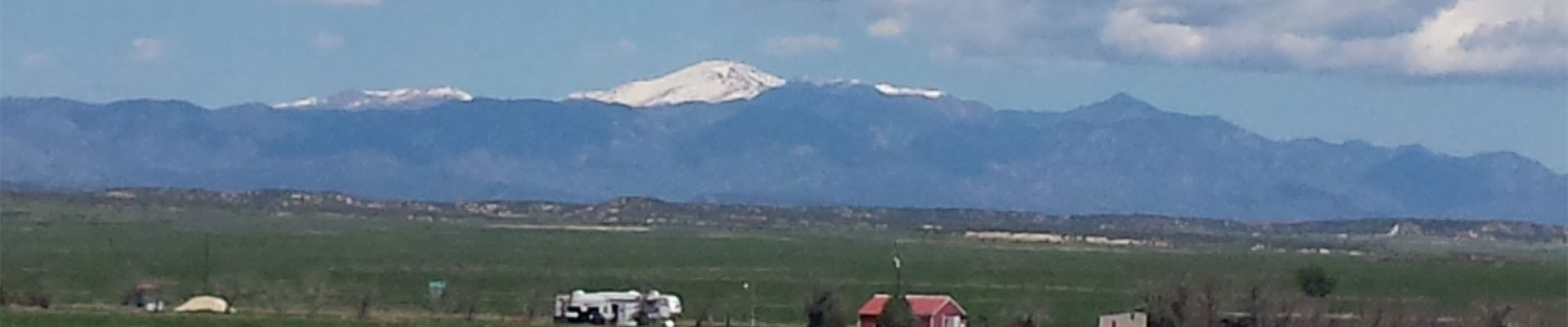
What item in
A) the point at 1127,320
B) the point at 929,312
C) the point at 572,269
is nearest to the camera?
the point at 929,312

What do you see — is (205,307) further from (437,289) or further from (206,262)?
(206,262)

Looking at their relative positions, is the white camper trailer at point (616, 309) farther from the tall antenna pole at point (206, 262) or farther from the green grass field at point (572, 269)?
the tall antenna pole at point (206, 262)

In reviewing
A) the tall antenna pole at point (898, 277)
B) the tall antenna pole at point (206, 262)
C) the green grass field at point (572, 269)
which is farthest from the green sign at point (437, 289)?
the tall antenna pole at point (898, 277)

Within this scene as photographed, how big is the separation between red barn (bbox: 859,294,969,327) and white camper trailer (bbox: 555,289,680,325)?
22.5 ft

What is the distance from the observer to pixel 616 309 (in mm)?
75250

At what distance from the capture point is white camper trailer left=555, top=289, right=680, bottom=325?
73438 millimetres

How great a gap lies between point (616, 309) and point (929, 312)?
10286 mm

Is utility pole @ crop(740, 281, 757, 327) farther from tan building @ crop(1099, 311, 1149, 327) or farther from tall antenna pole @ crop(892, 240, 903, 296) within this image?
tan building @ crop(1099, 311, 1149, 327)

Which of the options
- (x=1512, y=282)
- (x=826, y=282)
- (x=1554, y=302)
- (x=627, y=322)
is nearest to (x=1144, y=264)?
(x=1512, y=282)

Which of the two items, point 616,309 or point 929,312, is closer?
point 929,312

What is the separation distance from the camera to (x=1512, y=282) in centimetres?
11625

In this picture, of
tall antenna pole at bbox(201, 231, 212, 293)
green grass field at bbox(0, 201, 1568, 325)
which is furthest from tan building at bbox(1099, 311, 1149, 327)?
tall antenna pole at bbox(201, 231, 212, 293)

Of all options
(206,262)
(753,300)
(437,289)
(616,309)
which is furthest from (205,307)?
(206,262)

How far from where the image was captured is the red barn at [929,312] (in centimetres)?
6712
